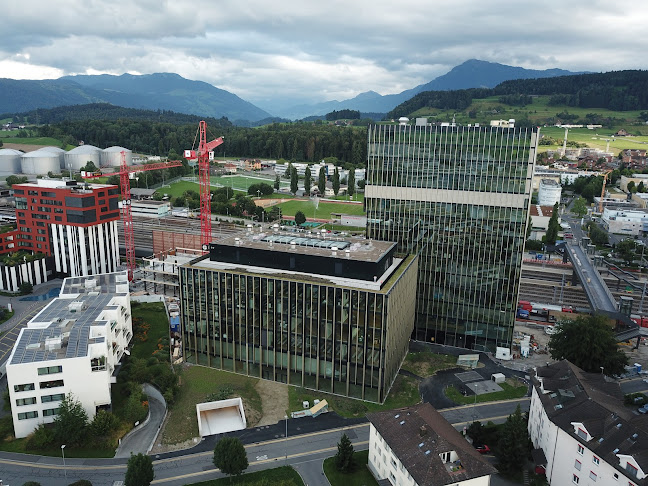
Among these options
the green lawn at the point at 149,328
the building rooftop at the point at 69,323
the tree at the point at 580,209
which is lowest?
the green lawn at the point at 149,328

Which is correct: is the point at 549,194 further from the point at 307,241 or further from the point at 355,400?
the point at 355,400

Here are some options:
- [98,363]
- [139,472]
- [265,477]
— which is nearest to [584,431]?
[265,477]

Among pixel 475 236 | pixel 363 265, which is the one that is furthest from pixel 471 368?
pixel 363 265

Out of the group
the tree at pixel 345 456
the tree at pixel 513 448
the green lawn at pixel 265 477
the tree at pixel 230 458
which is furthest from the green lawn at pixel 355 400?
the tree at pixel 513 448

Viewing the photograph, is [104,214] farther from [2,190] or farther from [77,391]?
[2,190]

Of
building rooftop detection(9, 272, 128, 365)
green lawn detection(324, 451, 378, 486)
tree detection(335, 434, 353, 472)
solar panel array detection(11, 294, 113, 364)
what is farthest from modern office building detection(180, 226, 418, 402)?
building rooftop detection(9, 272, 128, 365)

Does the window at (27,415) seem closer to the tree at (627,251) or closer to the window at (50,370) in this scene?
the window at (50,370)

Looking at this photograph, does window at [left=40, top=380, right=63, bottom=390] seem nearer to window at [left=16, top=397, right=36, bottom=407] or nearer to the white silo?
window at [left=16, top=397, right=36, bottom=407]
